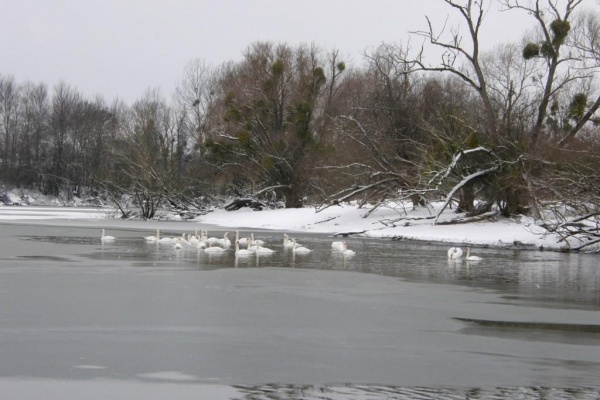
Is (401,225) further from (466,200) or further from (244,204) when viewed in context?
(244,204)

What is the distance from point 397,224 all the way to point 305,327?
892 inches

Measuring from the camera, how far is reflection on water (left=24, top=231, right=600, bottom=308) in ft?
48.3

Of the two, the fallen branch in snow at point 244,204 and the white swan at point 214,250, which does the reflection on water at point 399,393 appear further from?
the fallen branch in snow at point 244,204

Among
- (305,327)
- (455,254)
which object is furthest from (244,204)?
(305,327)

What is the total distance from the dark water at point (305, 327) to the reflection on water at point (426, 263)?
0.10 meters

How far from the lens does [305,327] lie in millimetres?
9922

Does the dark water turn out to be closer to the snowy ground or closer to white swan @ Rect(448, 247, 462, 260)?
white swan @ Rect(448, 247, 462, 260)

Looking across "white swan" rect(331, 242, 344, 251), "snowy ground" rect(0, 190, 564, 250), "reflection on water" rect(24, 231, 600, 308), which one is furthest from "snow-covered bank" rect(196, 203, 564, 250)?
"white swan" rect(331, 242, 344, 251)

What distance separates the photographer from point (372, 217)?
35.9 metres

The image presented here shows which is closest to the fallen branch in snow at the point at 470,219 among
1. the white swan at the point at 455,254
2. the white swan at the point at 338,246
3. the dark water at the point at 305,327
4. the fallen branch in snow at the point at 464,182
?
the fallen branch in snow at the point at 464,182

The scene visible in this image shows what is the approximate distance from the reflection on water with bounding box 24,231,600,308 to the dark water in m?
0.10

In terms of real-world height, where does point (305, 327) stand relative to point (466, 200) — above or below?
below

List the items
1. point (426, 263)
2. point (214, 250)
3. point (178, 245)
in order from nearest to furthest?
point (426, 263)
point (214, 250)
point (178, 245)

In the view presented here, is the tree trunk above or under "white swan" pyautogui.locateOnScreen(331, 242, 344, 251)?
above
